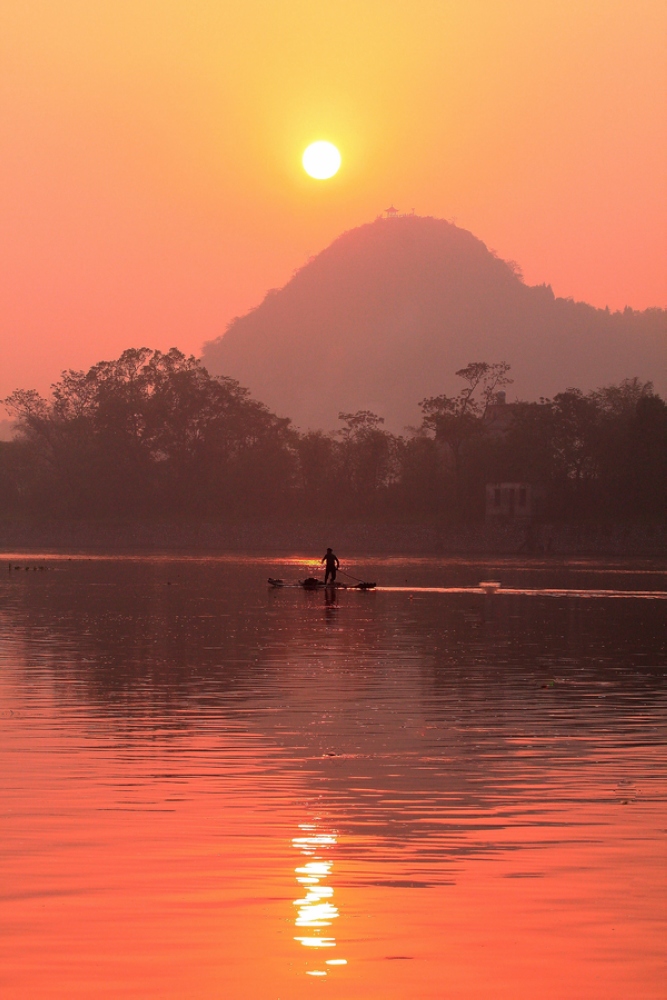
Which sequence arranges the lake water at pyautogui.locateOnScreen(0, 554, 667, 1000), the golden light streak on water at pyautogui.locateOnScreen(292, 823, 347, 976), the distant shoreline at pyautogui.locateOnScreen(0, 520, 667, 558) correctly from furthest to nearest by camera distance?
the distant shoreline at pyautogui.locateOnScreen(0, 520, 667, 558)
the golden light streak on water at pyautogui.locateOnScreen(292, 823, 347, 976)
the lake water at pyautogui.locateOnScreen(0, 554, 667, 1000)

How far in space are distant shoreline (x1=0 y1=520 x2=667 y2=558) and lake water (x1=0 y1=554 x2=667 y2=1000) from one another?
11072 cm

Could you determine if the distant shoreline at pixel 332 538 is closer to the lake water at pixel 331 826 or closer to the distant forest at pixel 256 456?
the distant forest at pixel 256 456

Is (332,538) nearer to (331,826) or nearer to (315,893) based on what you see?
(331,826)

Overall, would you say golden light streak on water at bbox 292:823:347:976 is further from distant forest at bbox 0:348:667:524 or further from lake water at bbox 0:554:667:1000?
distant forest at bbox 0:348:667:524

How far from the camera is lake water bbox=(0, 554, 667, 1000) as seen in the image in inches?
347

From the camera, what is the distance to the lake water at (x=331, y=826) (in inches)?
347

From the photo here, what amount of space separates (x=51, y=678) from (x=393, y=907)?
51.0 ft

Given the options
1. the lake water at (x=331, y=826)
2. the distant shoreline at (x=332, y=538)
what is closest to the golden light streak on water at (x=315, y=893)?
the lake water at (x=331, y=826)

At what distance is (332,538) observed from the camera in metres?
153

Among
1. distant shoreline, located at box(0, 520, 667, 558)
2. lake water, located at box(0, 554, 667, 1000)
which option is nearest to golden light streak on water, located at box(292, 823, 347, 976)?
lake water, located at box(0, 554, 667, 1000)

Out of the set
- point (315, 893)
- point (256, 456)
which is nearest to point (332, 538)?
point (256, 456)

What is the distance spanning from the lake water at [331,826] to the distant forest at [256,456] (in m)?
114

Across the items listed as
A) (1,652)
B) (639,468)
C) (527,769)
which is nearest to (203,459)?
(639,468)

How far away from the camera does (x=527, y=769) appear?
625 inches
